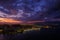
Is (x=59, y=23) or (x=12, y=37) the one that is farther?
(x=12, y=37)

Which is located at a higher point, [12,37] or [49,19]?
[49,19]

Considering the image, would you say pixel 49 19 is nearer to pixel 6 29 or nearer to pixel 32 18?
pixel 32 18

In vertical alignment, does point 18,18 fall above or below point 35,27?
above

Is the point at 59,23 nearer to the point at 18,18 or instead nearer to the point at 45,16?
the point at 45,16

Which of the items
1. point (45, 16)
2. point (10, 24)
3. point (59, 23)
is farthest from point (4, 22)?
point (59, 23)

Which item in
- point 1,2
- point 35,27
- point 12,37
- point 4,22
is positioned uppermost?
point 1,2

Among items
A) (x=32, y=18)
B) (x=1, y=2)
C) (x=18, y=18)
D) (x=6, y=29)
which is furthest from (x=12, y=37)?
(x=1, y=2)

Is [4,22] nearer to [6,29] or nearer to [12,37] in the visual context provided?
[6,29]

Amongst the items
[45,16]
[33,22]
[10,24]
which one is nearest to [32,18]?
[33,22]
